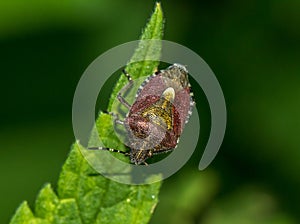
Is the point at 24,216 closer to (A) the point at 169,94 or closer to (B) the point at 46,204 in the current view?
(B) the point at 46,204

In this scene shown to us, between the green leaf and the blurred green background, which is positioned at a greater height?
the blurred green background

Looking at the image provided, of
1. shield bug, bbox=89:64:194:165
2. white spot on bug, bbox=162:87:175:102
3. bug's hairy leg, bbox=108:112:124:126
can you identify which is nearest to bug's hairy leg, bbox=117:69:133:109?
shield bug, bbox=89:64:194:165

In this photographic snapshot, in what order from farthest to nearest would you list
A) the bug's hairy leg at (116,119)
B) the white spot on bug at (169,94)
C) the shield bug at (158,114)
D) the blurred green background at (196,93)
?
the blurred green background at (196,93) < the white spot on bug at (169,94) < the shield bug at (158,114) < the bug's hairy leg at (116,119)

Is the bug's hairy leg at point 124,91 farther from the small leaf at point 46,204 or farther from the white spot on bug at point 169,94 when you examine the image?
the small leaf at point 46,204

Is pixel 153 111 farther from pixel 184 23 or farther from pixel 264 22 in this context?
pixel 264 22

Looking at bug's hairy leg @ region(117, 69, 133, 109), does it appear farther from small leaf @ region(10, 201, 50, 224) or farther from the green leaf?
small leaf @ region(10, 201, 50, 224)

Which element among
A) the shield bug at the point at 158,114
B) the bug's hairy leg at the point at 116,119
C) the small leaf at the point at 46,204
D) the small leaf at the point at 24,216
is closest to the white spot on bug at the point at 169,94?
the shield bug at the point at 158,114
